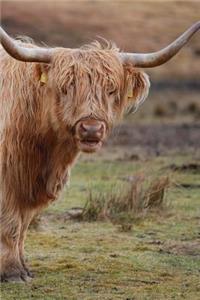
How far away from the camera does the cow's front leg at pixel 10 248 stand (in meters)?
7.23

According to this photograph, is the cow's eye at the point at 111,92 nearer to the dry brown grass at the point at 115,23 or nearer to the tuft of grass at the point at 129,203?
the tuft of grass at the point at 129,203

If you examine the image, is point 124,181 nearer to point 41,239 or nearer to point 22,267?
point 41,239

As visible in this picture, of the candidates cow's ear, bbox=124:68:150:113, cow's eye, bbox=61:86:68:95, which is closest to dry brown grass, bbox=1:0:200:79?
cow's ear, bbox=124:68:150:113

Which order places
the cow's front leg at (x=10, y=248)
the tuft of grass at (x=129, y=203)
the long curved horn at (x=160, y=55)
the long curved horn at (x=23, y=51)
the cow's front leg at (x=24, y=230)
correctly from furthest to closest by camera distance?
the tuft of grass at (x=129, y=203), the cow's front leg at (x=24, y=230), the cow's front leg at (x=10, y=248), the long curved horn at (x=160, y=55), the long curved horn at (x=23, y=51)

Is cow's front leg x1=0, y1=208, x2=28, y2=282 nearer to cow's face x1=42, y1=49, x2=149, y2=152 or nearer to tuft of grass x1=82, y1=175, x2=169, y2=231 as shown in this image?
cow's face x1=42, y1=49, x2=149, y2=152

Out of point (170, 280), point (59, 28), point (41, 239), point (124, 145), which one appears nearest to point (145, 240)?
point (41, 239)

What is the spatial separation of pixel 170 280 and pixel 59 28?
39645 millimetres

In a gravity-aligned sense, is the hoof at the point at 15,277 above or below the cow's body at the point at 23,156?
below

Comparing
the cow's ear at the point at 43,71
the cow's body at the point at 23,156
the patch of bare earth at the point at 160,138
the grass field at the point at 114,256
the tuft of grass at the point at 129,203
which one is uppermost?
the cow's ear at the point at 43,71

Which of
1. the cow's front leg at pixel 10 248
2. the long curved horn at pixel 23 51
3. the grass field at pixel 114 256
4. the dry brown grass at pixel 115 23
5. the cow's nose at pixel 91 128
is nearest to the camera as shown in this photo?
the cow's nose at pixel 91 128

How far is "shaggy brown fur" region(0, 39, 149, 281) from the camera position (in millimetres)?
6832

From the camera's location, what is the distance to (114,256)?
27.3ft

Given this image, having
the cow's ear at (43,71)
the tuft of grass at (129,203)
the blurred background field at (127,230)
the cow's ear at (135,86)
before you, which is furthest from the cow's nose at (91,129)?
the tuft of grass at (129,203)

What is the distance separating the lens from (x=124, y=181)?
12.4 m
